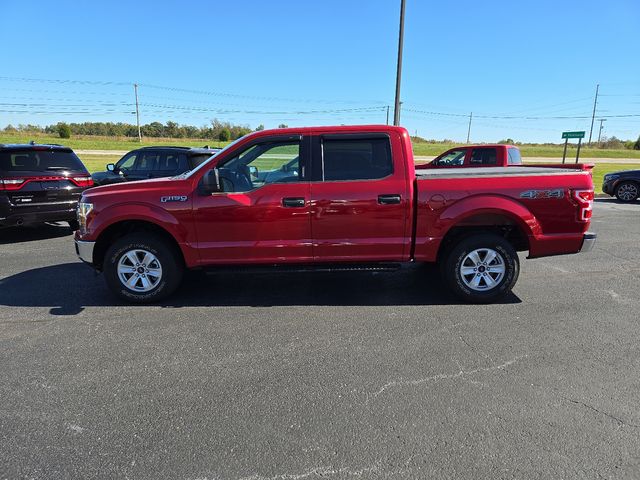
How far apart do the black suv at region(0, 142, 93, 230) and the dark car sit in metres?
15.6

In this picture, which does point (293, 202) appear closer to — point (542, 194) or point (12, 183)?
point (542, 194)

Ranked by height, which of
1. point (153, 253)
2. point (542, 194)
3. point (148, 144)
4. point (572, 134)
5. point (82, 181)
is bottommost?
point (153, 253)

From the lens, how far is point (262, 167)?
15.1ft

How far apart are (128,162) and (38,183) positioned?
14.2 ft

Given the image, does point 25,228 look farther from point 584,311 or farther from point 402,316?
point 584,311

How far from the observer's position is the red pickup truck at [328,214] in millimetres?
4453

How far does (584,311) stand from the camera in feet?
14.6

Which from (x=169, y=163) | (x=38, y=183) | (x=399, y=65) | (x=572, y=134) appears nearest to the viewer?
(x=38, y=183)

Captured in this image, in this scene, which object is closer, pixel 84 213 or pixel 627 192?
pixel 84 213

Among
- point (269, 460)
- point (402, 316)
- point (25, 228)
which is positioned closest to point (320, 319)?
point (402, 316)

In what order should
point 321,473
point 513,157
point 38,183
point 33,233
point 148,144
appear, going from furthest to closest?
point 148,144
point 513,157
point 33,233
point 38,183
point 321,473

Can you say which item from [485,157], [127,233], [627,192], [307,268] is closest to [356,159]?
[307,268]

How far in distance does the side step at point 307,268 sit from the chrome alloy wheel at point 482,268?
737 millimetres

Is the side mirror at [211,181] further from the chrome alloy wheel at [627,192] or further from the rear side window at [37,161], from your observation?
the chrome alloy wheel at [627,192]
